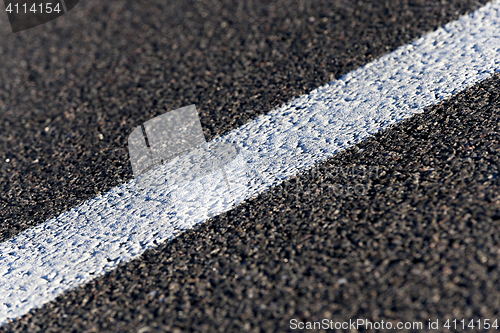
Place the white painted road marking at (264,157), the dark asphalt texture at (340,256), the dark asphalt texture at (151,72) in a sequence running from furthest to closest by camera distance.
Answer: the dark asphalt texture at (151,72) < the white painted road marking at (264,157) < the dark asphalt texture at (340,256)

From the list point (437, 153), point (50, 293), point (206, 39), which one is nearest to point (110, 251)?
point (50, 293)

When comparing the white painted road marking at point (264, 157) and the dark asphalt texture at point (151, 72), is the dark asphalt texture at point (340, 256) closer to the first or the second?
the white painted road marking at point (264, 157)

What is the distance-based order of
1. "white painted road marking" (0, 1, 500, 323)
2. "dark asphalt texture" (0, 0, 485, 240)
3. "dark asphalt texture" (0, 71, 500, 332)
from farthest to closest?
"dark asphalt texture" (0, 0, 485, 240), "white painted road marking" (0, 1, 500, 323), "dark asphalt texture" (0, 71, 500, 332)

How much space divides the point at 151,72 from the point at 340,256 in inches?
67.4

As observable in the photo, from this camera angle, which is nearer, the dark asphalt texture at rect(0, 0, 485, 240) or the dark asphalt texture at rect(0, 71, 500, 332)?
the dark asphalt texture at rect(0, 71, 500, 332)

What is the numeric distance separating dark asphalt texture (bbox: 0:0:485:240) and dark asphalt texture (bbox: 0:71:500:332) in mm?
558

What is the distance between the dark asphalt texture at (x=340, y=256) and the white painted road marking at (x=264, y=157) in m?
0.09

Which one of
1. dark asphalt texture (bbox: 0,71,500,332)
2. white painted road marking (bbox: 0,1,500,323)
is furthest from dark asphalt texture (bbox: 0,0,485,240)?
dark asphalt texture (bbox: 0,71,500,332)

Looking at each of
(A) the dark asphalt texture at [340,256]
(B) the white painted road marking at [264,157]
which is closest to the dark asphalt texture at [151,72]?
(B) the white painted road marking at [264,157]

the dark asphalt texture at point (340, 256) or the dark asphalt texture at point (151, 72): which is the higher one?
the dark asphalt texture at point (151, 72)

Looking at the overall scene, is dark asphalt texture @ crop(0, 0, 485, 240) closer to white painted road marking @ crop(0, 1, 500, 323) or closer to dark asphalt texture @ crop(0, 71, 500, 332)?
white painted road marking @ crop(0, 1, 500, 323)

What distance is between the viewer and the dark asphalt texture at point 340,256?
1340 millimetres

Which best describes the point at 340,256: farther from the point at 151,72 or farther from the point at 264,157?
the point at 151,72

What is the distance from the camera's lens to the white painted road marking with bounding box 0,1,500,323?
1700 mm
